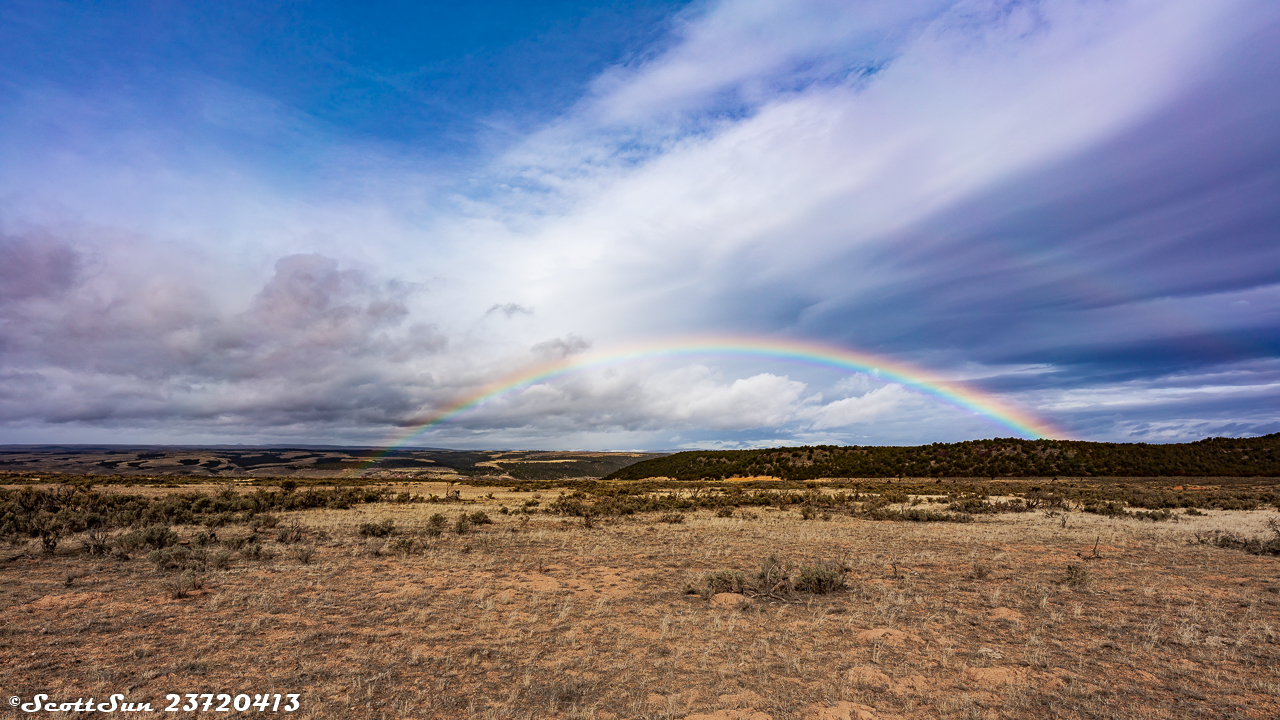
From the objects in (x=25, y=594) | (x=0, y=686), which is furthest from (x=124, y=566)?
(x=0, y=686)

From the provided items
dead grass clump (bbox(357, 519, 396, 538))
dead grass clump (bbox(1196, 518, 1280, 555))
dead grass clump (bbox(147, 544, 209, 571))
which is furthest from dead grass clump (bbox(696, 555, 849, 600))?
dead grass clump (bbox(1196, 518, 1280, 555))

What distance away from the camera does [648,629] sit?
9.48 meters

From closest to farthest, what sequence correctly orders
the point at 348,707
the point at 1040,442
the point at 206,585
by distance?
the point at 348,707 < the point at 206,585 < the point at 1040,442

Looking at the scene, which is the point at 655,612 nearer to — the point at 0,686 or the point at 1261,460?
the point at 0,686

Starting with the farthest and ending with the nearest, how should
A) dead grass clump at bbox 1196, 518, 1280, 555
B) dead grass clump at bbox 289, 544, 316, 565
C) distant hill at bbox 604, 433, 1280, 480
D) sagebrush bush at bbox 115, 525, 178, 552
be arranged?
distant hill at bbox 604, 433, 1280, 480 < dead grass clump at bbox 1196, 518, 1280, 555 < sagebrush bush at bbox 115, 525, 178, 552 < dead grass clump at bbox 289, 544, 316, 565

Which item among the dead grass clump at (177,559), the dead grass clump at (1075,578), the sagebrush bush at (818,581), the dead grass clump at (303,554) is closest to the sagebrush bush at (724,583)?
the sagebrush bush at (818,581)

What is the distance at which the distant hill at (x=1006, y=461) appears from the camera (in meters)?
64.8

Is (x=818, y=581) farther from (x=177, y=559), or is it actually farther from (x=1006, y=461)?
(x=1006, y=461)

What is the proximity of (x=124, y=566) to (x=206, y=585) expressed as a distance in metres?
3.60

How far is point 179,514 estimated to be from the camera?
22.7m

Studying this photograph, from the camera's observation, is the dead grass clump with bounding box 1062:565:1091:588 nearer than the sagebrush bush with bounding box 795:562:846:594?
No

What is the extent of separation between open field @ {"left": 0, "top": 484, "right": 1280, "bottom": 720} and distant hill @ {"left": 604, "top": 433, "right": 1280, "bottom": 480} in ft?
186

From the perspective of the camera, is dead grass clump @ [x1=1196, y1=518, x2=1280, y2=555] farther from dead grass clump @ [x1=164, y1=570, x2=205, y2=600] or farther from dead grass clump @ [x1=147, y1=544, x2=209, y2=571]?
dead grass clump @ [x1=147, y1=544, x2=209, y2=571]

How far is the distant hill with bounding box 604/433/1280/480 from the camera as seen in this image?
64750 mm
